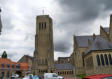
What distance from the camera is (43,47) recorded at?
59594 millimetres

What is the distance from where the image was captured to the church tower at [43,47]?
5759 cm

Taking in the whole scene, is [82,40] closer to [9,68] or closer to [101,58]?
[101,58]

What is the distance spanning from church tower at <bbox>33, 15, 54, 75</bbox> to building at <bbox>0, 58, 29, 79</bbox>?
10334 millimetres

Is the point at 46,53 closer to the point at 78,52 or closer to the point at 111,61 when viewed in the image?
the point at 78,52

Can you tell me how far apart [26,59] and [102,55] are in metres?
57.5

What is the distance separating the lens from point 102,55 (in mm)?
34031

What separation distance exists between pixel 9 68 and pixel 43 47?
678 inches

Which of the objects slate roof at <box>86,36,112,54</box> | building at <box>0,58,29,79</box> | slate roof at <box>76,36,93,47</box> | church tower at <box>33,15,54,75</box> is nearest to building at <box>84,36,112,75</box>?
slate roof at <box>86,36,112,54</box>

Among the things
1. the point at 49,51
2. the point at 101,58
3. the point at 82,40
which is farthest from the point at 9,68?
the point at 101,58

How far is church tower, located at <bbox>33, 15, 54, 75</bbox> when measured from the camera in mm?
57594

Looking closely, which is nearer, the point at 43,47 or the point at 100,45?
the point at 100,45

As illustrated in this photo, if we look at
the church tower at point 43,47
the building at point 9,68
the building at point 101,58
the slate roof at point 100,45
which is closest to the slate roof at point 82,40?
the church tower at point 43,47

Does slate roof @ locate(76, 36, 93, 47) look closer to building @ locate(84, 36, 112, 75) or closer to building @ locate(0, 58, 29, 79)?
building @ locate(84, 36, 112, 75)

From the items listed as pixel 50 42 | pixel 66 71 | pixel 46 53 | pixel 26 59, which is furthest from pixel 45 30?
pixel 26 59
